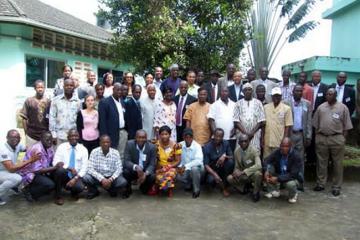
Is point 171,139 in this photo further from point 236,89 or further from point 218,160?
point 236,89

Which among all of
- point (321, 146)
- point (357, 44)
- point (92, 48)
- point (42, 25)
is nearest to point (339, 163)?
point (321, 146)

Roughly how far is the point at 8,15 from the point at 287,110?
7738mm

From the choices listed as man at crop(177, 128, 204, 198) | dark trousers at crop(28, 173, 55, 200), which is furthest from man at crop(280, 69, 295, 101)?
dark trousers at crop(28, 173, 55, 200)

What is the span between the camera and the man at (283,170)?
240 inches

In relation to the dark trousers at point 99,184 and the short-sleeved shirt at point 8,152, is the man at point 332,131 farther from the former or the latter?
the short-sleeved shirt at point 8,152

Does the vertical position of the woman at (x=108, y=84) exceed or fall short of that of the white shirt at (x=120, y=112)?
it exceeds it

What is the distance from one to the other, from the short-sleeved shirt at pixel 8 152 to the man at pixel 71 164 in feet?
1.88

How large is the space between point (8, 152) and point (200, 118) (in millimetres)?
3090

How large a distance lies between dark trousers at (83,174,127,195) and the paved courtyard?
0.54 feet

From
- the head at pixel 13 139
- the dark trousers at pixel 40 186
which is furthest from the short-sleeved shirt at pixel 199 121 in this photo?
the head at pixel 13 139

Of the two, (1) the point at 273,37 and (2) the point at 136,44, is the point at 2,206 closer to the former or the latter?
(2) the point at 136,44

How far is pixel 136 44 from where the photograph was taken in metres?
9.13

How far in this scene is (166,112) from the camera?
264 inches

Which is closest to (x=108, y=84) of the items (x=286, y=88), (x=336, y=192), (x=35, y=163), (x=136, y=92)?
(x=136, y=92)
